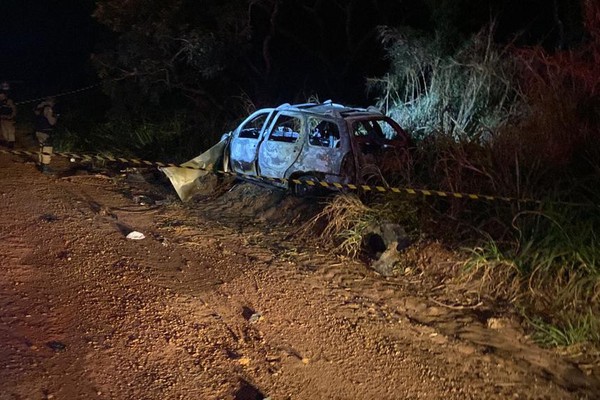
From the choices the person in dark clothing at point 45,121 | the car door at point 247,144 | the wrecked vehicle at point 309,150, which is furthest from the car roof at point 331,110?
the person in dark clothing at point 45,121

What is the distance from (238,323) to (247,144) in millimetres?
4582

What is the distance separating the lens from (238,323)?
5.27 m

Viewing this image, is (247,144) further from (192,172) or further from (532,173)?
(532,173)

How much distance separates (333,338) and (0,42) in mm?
34368

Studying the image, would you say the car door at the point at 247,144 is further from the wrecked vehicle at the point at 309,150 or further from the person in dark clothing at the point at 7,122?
the person in dark clothing at the point at 7,122

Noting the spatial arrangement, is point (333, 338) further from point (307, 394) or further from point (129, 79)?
point (129, 79)

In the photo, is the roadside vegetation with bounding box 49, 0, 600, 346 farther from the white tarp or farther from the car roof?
the white tarp

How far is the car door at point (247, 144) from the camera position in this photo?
925cm

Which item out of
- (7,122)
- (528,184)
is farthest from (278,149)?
(7,122)

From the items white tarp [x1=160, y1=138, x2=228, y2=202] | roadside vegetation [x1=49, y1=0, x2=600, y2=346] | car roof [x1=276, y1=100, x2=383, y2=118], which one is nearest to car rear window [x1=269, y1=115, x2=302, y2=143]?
car roof [x1=276, y1=100, x2=383, y2=118]

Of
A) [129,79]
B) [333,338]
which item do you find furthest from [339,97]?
[333,338]

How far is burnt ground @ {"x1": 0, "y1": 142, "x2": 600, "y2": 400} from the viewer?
4.34 metres

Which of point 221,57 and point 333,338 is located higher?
point 221,57

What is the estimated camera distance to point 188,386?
4223mm
